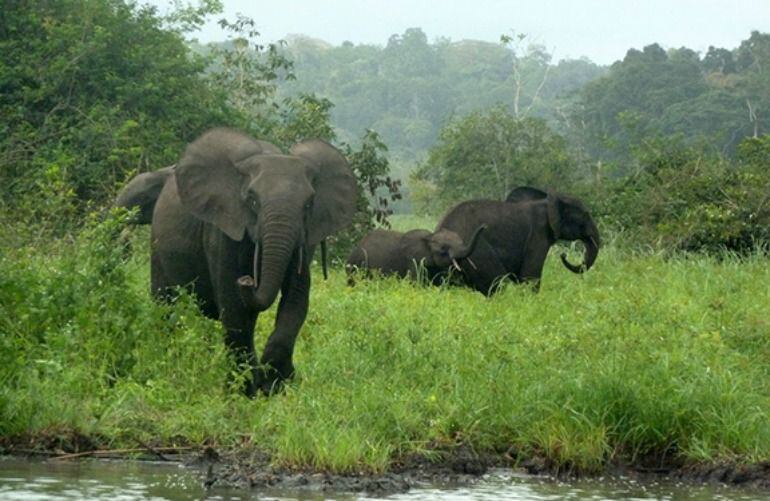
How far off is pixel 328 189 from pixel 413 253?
6.69 meters

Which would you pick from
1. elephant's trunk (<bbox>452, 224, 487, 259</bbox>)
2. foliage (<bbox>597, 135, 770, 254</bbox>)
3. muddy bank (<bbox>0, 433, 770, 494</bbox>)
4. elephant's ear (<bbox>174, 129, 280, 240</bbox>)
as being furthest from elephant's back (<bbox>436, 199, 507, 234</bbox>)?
muddy bank (<bbox>0, 433, 770, 494</bbox>)

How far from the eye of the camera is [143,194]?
44.6 feet

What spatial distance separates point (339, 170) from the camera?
933 cm

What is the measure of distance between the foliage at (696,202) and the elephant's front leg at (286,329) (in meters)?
8.69

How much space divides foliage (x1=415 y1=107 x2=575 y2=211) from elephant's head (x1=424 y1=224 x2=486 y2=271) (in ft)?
41.0

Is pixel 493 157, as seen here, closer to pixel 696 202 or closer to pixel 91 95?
pixel 696 202

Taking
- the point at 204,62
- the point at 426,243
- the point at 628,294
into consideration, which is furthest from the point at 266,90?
the point at 628,294

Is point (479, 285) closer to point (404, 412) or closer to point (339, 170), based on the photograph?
point (339, 170)

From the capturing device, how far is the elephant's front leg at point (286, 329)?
8781 mm

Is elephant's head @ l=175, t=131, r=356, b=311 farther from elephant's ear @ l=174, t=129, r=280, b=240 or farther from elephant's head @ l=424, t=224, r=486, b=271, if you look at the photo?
elephant's head @ l=424, t=224, r=486, b=271

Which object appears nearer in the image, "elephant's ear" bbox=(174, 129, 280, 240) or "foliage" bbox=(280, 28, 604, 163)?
"elephant's ear" bbox=(174, 129, 280, 240)

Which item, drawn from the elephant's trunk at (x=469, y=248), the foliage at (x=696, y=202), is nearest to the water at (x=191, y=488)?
the elephant's trunk at (x=469, y=248)

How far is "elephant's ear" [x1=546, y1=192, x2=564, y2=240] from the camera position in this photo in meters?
16.4

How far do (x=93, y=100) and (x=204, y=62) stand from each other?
247 cm
